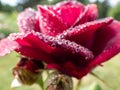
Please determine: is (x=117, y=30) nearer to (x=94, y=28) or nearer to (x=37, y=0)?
(x=94, y=28)

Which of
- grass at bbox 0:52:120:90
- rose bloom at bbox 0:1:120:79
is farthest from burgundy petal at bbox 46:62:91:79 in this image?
grass at bbox 0:52:120:90

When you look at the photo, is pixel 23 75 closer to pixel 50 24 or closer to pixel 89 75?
pixel 50 24

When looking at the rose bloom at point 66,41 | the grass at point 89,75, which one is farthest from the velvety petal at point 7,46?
the grass at point 89,75

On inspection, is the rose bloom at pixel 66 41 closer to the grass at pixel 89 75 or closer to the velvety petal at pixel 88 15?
the velvety petal at pixel 88 15

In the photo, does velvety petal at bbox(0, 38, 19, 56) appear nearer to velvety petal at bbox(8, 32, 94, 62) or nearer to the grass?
velvety petal at bbox(8, 32, 94, 62)

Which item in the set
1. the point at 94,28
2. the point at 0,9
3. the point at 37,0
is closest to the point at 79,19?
the point at 94,28

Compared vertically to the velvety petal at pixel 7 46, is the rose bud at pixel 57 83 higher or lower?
lower
